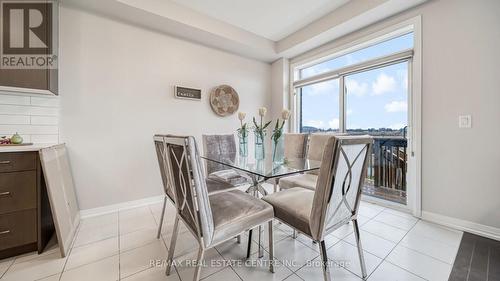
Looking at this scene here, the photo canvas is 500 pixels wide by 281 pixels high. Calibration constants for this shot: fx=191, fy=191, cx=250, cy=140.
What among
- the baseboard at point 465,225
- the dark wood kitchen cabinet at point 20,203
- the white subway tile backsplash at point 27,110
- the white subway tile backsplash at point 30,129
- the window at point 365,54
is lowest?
the baseboard at point 465,225

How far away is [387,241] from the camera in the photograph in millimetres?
1718

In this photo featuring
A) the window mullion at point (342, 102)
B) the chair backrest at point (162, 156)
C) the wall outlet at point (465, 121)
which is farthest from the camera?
the window mullion at point (342, 102)

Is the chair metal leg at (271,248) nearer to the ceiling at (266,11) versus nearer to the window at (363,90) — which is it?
the window at (363,90)

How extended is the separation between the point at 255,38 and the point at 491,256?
11.7 ft

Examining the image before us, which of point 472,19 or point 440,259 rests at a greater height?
point 472,19

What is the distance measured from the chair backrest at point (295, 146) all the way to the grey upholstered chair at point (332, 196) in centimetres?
103

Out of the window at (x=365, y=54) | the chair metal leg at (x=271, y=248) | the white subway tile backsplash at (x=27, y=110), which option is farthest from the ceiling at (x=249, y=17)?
the chair metal leg at (x=271, y=248)

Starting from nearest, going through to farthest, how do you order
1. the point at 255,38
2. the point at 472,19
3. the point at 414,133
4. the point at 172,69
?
1. the point at 472,19
2. the point at 414,133
3. the point at 172,69
4. the point at 255,38

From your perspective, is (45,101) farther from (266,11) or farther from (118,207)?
(266,11)

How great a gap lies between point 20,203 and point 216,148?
1.72 m

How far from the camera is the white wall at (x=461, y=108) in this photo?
175 cm

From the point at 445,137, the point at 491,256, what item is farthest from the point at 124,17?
the point at 491,256

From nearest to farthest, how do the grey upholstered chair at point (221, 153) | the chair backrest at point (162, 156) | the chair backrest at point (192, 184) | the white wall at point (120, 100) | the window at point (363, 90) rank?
the chair backrest at point (192, 184) < the chair backrest at point (162, 156) < the white wall at point (120, 100) < the grey upholstered chair at point (221, 153) < the window at point (363, 90)

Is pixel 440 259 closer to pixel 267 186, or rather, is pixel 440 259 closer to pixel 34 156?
pixel 267 186
